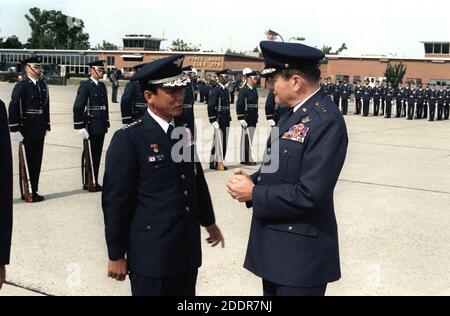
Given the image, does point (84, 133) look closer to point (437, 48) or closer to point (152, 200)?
point (152, 200)

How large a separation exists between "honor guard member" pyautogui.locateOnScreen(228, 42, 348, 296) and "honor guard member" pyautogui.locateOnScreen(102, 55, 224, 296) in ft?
1.41

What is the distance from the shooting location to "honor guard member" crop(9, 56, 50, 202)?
26.5 ft

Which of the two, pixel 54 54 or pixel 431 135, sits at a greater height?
pixel 54 54

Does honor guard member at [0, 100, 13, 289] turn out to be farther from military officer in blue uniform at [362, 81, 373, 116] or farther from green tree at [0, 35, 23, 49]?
green tree at [0, 35, 23, 49]

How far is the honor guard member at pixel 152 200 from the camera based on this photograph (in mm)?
3135

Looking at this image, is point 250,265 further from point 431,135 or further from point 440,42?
point 440,42

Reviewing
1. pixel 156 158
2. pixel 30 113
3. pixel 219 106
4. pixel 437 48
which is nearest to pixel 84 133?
pixel 30 113

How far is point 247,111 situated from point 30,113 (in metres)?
4.79

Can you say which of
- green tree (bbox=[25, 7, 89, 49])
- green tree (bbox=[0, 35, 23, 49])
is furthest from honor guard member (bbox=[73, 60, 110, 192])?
green tree (bbox=[25, 7, 89, 49])

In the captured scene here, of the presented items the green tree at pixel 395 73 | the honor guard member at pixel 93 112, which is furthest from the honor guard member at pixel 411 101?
the green tree at pixel 395 73

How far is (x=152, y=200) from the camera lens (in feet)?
10.4
